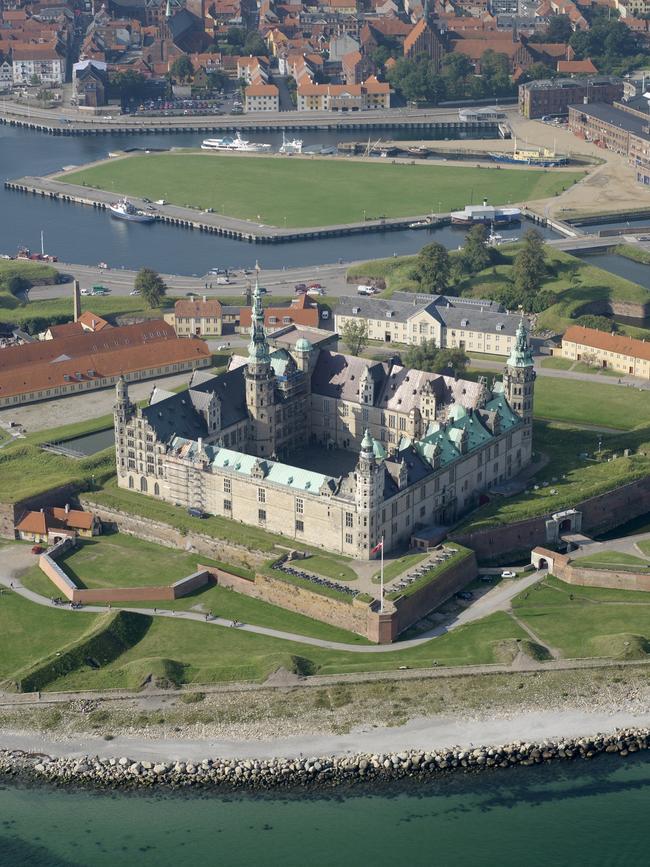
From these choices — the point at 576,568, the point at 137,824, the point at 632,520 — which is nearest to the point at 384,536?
the point at 576,568

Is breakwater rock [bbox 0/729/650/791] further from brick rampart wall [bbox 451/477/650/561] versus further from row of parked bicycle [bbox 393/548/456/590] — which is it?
brick rampart wall [bbox 451/477/650/561]

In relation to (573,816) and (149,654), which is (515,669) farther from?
(149,654)

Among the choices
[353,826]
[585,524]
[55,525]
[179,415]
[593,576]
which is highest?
[179,415]

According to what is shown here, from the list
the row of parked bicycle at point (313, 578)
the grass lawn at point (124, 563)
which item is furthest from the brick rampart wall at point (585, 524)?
the grass lawn at point (124, 563)

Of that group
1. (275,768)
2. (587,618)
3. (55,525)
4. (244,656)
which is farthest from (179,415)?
(275,768)

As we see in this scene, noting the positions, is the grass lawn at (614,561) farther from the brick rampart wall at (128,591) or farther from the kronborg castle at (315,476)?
the brick rampart wall at (128,591)

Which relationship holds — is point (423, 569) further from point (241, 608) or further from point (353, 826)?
point (353, 826)

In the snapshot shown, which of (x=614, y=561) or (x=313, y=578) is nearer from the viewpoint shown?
(x=313, y=578)

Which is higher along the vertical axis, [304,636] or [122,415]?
[122,415]
